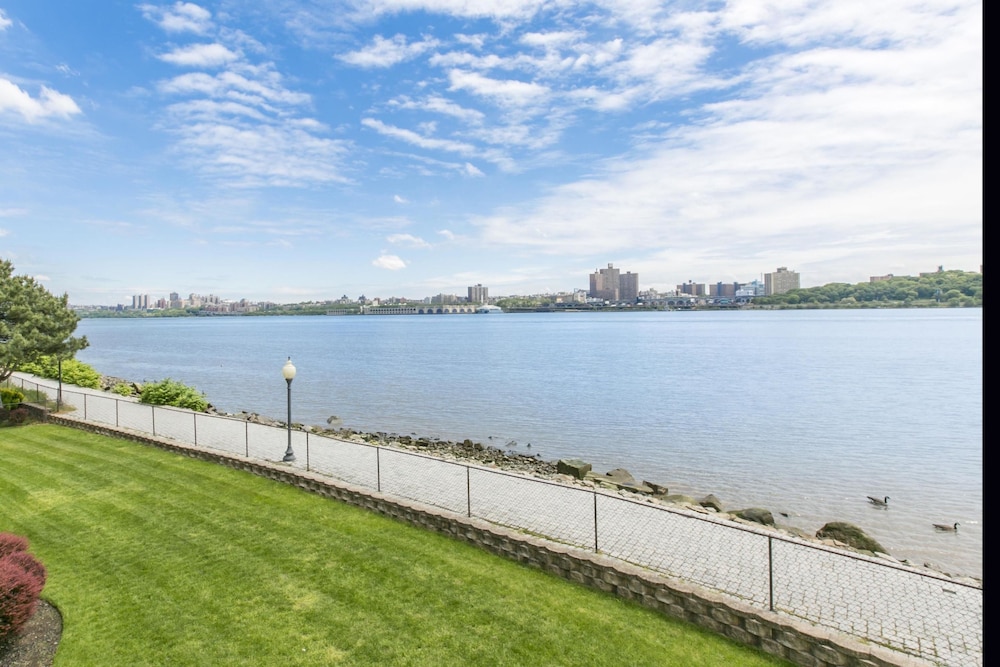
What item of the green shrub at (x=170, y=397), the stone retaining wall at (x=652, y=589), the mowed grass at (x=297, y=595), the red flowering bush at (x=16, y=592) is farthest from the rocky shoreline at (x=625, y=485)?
the red flowering bush at (x=16, y=592)

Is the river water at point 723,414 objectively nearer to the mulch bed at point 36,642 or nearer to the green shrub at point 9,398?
the mulch bed at point 36,642

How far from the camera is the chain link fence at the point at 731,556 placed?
805 centimetres

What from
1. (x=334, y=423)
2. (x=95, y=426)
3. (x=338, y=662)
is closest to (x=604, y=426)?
(x=334, y=423)

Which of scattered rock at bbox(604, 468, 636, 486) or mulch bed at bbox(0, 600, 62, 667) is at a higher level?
mulch bed at bbox(0, 600, 62, 667)

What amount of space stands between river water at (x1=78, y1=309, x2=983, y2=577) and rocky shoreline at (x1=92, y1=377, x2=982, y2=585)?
1620mm

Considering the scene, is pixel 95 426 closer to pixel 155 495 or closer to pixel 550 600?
pixel 155 495

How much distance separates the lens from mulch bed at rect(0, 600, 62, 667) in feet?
24.5

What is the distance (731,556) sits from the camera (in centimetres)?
1032

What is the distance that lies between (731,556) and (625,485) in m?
8.24

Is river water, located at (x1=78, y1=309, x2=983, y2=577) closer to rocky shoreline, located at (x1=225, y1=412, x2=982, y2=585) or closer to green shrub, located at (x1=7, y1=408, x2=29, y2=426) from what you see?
rocky shoreline, located at (x1=225, y1=412, x2=982, y2=585)

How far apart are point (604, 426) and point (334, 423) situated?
1482cm

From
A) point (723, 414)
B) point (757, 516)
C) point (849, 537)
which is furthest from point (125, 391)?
point (849, 537)

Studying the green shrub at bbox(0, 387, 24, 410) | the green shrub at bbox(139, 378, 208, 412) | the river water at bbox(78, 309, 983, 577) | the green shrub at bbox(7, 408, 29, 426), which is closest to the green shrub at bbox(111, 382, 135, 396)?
the river water at bbox(78, 309, 983, 577)
